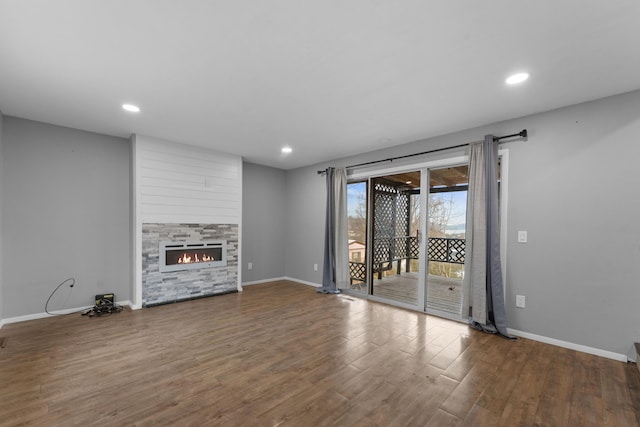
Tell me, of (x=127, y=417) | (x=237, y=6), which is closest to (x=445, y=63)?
(x=237, y=6)

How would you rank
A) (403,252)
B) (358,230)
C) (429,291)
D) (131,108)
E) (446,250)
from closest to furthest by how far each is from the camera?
(131,108)
(358,230)
(429,291)
(403,252)
(446,250)

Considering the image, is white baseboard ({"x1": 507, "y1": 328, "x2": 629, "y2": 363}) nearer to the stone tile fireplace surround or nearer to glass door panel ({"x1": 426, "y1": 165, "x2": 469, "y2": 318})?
glass door panel ({"x1": 426, "y1": 165, "x2": 469, "y2": 318})

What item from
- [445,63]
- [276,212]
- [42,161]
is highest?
[445,63]

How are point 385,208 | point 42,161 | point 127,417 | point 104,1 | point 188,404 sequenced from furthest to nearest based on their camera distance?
point 385,208, point 42,161, point 188,404, point 127,417, point 104,1

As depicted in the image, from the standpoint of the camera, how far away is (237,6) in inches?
62.9

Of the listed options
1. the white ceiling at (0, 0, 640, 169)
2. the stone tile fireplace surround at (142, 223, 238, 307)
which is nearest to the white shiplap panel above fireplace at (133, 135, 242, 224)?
the stone tile fireplace surround at (142, 223, 238, 307)

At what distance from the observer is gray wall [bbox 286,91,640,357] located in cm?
255

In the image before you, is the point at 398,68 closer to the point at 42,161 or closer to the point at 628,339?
the point at 628,339

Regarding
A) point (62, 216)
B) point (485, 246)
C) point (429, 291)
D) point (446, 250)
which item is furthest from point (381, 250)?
point (62, 216)

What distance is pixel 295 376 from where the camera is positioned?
223 cm

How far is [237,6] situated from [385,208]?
14.2 ft

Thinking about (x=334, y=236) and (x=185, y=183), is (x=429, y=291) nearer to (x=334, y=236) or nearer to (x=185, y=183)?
(x=334, y=236)

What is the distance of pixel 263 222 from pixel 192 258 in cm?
174

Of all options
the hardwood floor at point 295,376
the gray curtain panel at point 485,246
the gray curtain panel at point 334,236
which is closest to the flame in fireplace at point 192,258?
the hardwood floor at point 295,376
